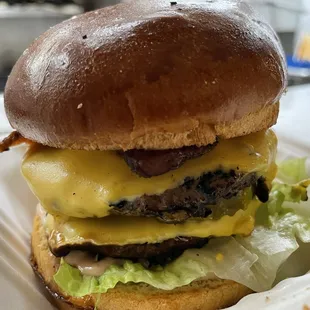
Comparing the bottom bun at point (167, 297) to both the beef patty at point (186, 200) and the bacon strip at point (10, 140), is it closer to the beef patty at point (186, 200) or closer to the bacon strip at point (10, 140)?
the beef patty at point (186, 200)

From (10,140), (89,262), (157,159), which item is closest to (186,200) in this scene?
(157,159)

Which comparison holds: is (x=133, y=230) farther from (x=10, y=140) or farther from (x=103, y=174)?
(x=10, y=140)

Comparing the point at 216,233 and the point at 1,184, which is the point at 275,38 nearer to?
the point at 216,233

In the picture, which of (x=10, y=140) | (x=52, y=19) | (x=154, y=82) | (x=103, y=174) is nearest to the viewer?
(x=154, y=82)

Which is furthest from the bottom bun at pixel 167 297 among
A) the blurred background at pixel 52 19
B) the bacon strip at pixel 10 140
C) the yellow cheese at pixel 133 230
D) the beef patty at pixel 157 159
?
the blurred background at pixel 52 19

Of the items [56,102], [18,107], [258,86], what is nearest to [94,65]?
[56,102]

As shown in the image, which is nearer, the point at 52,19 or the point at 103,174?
the point at 103,174

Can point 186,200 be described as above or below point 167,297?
above
